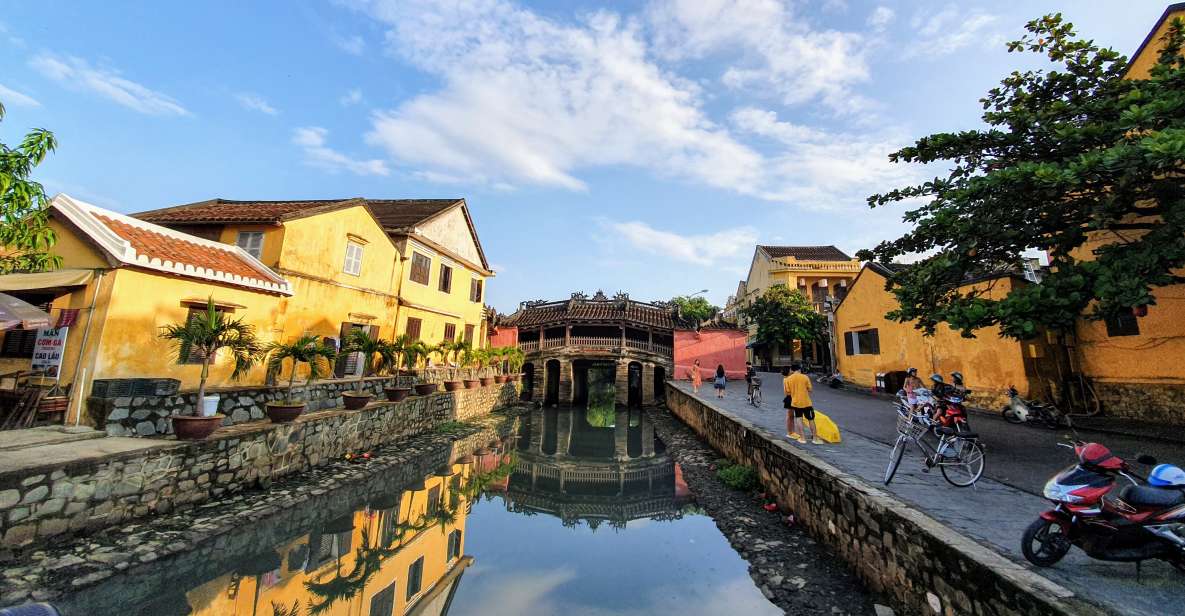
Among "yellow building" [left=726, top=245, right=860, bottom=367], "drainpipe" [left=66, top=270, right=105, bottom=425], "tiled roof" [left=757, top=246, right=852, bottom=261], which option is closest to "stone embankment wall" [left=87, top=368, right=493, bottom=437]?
"drainpipe" [left=66, top=270, right=105, bottom=425]

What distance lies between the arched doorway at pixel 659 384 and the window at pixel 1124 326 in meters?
A: 18.6

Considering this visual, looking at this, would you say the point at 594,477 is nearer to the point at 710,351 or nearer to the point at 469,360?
the point at 469,360

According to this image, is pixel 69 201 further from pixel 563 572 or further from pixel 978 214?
pixel 978 214

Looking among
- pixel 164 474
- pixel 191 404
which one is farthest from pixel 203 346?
pixel 164 474

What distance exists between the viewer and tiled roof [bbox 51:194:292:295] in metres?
7.70

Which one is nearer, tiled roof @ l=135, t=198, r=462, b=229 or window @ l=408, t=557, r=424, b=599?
window @ l=408, t=557, r=424, b=599

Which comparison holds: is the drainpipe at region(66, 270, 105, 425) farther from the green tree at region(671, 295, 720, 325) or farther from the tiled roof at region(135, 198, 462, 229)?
the green tree at region(671, 295, 720, 325)

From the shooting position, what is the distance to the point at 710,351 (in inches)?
994

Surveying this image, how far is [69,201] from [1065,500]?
15.6 meters

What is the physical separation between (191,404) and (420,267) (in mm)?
9428

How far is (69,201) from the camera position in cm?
829

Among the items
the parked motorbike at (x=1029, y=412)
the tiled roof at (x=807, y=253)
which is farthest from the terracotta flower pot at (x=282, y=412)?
the tiled roof at (x=807, y=253)

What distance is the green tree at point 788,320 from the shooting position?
26.5 meters

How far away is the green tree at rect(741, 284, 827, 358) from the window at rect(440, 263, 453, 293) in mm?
20215
